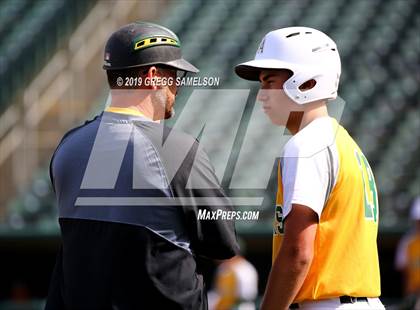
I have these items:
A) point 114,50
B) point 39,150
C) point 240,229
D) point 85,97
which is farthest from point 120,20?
point 114,50

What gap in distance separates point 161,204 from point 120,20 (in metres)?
8.62

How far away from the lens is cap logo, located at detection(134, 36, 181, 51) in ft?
10.7

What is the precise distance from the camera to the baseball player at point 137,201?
315 centimetres

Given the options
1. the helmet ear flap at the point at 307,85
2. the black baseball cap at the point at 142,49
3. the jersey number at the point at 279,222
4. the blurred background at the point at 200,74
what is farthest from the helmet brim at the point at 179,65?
the blurred background at the point at 200,74

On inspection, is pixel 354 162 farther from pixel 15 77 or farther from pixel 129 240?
pixel 15 77

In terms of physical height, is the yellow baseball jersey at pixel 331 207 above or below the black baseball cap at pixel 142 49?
below

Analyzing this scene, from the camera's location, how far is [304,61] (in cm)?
333

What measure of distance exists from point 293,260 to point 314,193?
0.74 ft

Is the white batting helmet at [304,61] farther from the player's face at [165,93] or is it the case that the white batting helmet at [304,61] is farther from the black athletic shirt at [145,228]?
the black athletic shirt at [145,228]

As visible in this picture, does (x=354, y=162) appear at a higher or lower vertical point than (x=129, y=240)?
higher

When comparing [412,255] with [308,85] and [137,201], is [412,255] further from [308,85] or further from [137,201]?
[137,201]

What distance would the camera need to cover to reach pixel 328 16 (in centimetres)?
1215

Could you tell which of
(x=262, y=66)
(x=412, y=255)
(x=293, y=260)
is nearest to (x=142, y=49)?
(x=262, y=66)

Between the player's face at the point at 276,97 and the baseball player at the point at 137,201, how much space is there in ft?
0.97
